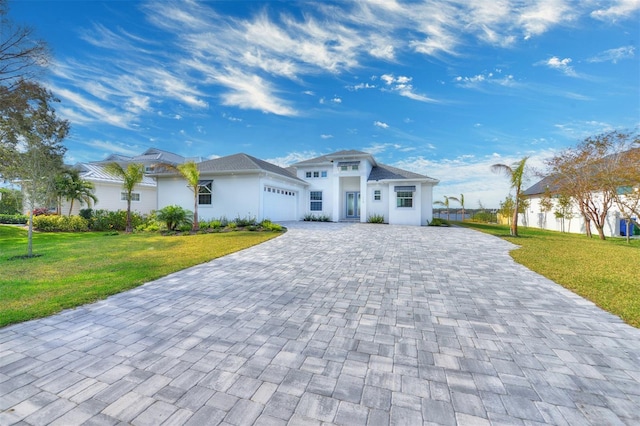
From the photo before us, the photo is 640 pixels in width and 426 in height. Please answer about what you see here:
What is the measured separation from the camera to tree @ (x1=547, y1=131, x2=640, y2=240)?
47.2 feet

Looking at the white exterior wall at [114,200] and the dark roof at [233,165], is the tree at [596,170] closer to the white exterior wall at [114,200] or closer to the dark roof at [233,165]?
the dark roof at [233,165]

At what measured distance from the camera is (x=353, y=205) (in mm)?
22438

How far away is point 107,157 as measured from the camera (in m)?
32.2

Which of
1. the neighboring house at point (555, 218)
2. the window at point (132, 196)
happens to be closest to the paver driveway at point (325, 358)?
the neighboring house at point (555, 218)

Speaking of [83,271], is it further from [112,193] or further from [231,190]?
[112,193]

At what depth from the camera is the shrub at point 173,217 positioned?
14000 mm

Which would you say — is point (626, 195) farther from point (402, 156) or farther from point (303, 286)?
point (303, 286)

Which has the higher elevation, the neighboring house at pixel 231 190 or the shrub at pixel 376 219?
the neighboring house at pixel 231 190

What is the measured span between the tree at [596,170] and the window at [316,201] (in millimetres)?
16325

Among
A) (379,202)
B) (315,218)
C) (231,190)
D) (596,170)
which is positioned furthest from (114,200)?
(596,170)

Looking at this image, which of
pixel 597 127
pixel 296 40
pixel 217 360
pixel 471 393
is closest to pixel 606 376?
pixel 471 393

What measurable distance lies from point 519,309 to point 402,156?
874 inches

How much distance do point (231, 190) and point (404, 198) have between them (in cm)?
1214

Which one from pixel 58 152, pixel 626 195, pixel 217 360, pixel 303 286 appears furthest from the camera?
pixel 58 152
